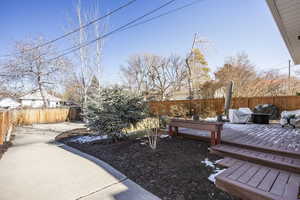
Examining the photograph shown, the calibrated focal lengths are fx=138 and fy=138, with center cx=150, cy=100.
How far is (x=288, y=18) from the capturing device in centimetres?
291

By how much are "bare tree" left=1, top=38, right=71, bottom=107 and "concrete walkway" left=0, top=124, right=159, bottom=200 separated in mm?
12025

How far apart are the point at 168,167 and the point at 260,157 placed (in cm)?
177

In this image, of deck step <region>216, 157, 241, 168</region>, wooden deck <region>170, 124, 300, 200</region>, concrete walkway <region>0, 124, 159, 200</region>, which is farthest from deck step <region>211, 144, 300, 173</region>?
concrete walkway <region>0, 124, 159, 200</region>

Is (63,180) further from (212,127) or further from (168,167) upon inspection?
(212,127)

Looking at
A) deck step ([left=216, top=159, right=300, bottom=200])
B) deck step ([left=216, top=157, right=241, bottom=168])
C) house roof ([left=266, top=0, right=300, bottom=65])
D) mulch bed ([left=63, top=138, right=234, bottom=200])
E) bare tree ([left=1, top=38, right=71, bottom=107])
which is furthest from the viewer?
bare tree ([left=1, top=38, right=71, bottom=107])

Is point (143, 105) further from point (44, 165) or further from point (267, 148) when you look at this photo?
point (267, 148)

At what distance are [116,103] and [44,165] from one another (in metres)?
2.47

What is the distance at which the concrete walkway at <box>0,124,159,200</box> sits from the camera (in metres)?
2.05

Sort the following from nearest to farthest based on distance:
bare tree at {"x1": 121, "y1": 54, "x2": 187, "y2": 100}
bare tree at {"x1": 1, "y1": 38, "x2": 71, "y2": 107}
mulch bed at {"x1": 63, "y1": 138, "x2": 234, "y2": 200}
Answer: mulch bed at {"x1": 63, "y1": 138, "x2": 234, "y2": 200} → bare tree at {"x1": 1, "y1": 38, "x2": 71, "y2": 107} → bare tree at {"x1": 121, "y1": 54, "x2": 187, "y2": 100}

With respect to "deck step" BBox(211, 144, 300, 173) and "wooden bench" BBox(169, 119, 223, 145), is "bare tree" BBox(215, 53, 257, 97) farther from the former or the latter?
"deck step" BBox(211, 144, 300, 173)

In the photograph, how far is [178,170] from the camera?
8.38 ft

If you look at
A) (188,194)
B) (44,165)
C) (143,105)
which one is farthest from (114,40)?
(188,194)

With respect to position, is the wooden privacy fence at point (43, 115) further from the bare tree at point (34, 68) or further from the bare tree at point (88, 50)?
the bare tree at point (34, 68)

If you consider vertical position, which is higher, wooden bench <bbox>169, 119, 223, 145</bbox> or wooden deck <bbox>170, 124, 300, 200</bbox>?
wooden bench <bbox>169, 119, 223, 145</bbox>
